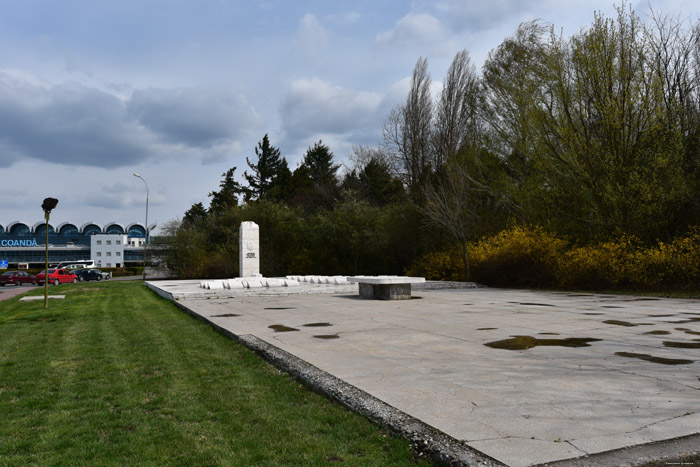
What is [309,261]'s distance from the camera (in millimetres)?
35094

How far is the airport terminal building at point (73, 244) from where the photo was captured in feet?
336

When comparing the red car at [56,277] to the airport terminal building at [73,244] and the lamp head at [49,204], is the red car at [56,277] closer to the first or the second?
the lamp head at [49,204]

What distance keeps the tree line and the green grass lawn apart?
17218 mm

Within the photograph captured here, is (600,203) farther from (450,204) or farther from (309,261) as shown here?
(309,261)

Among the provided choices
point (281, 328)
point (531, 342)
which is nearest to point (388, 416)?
point (531, 342)

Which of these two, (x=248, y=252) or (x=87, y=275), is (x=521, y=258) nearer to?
(x=248, y=252)

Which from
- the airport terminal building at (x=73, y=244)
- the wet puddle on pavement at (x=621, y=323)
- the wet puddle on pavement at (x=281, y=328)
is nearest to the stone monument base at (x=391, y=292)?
the wet puddle on pavement at (x=281, y=328)

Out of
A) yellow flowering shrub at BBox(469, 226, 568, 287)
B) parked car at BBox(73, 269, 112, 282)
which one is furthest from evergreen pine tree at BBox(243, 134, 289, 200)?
yellow flowering shrub at BBox(469, 226, 568, 287)

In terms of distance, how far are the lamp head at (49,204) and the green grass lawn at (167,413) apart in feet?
26.3

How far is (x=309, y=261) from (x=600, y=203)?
20335 mm

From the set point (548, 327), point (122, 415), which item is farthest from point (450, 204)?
point (122, 415)

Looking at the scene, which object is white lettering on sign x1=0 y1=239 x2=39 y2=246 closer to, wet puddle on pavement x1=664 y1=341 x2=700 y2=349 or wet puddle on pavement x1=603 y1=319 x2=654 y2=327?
wet puddle on pavement x1=603 y1=319 x2=654 y2=327

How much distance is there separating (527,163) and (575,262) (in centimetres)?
614

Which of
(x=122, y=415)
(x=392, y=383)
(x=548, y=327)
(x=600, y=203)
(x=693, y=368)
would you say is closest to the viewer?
(x=122, y=415)
